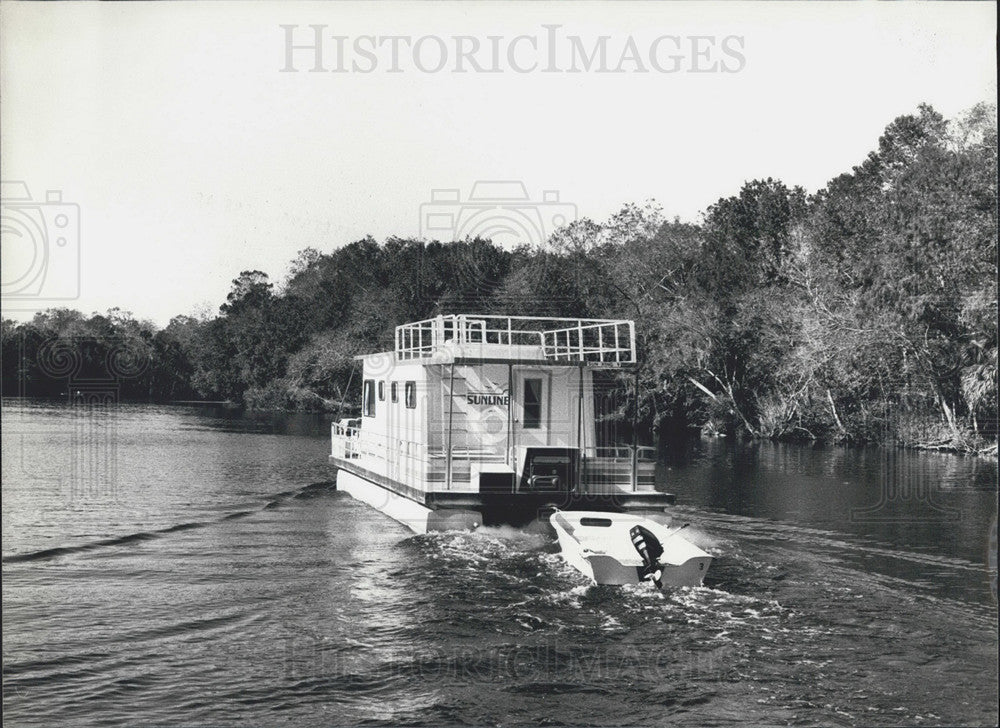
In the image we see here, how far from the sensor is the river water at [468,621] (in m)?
10.5

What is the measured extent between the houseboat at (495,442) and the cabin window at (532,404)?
21mm

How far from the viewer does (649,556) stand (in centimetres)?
1481

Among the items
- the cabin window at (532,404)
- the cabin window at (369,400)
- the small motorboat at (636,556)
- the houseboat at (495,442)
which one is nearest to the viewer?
the small motorboat at (636,556)

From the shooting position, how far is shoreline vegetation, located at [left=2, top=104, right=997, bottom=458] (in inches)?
1459

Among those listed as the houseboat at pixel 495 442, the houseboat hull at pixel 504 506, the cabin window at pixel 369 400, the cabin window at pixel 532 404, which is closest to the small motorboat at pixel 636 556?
the houseboat hull at pixel 504 506

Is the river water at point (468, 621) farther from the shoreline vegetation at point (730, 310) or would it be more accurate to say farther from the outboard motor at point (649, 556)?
the shoreline vegetation at point (730, 310)

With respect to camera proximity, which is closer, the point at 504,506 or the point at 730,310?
the point at 504,506

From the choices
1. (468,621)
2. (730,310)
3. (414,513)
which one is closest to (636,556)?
(468,621)

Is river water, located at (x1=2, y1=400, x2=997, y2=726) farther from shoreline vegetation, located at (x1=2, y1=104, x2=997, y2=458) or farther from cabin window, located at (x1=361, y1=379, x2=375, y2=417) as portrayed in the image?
shoreline vegetation, located at (x1=2, y1=104, x2=997, y2=458)

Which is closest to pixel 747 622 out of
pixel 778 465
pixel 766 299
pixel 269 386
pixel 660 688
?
pixel 660 688

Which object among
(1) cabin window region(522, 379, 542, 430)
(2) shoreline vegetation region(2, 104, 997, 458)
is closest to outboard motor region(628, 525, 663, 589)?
(1) cabin window region(522, 379, 542, 430)

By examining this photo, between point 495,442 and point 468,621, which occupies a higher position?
point 495,442

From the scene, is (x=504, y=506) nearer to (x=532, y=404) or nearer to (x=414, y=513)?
(x=414, y=513)

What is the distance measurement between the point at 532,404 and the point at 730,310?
35925 mm
